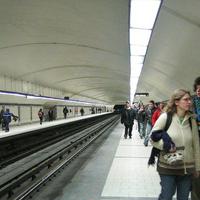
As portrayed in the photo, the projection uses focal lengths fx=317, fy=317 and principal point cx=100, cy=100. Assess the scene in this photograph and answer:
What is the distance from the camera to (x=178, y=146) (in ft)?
11.1

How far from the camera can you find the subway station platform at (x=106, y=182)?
582 centimetres

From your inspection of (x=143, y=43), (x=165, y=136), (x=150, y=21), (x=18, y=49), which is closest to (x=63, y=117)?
(x=18, y=49)

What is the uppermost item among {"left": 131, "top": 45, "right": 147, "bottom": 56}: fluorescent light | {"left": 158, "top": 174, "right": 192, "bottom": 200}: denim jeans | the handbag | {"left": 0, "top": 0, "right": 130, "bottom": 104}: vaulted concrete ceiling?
{"left": 0, "top": 0, "right": 130, "bottom": 104}: vaulted concrete ceiling

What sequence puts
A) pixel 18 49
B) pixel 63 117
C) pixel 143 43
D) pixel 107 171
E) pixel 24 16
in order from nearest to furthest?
1. pixel 107 171
2. pixel 24 16
3. pixel 143 43
4. pixel 18 49
5. pixel 63 117

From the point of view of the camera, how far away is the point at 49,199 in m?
5.76

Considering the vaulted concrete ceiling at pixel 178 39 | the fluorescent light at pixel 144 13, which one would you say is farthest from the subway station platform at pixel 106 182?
the fluorescent light at pixel 144 13

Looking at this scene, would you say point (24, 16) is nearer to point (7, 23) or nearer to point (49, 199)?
point (7, 23)

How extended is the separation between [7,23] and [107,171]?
5.67 meters

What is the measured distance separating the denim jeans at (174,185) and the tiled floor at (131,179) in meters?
2.20

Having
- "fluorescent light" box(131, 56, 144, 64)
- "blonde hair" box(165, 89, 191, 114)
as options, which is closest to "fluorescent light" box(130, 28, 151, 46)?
"fluorescent light" box(131, 56, 144, 64)

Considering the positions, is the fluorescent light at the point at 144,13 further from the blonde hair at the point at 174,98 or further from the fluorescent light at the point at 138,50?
the blonde hair at the point at 174,98

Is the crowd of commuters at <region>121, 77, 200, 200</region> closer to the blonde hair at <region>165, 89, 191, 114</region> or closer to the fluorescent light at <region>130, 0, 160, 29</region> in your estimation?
the blonde hair at <region>165, 89, 191, 114</region>

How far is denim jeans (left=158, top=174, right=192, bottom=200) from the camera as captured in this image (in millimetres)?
3457

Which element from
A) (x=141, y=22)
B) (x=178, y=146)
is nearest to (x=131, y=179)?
(x=178, y=146)
